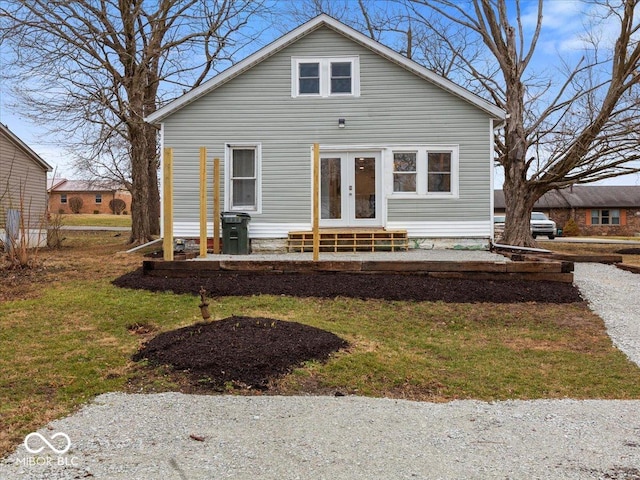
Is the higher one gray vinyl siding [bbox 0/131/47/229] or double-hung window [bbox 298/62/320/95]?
double-hung window [bbox 298/62/320/95]

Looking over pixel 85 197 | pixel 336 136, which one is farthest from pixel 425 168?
pixel 85 197

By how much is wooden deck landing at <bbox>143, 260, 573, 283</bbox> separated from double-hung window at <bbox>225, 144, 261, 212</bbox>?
3111mm

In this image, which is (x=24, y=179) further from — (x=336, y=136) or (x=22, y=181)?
(x=336, y=136)

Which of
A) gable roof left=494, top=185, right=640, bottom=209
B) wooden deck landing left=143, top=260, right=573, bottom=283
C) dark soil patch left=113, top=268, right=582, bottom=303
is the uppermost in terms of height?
gable roof left=494, top=185, right=640, bottom=209

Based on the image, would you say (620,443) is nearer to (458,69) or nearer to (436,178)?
(436,178)

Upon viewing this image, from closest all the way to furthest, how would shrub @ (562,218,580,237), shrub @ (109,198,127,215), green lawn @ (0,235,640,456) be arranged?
green lawn @ (0,235,640,456), shrub @ (562,218,580,237), shrub @ (109,198,127,215)

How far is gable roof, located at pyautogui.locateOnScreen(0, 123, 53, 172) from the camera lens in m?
19.2

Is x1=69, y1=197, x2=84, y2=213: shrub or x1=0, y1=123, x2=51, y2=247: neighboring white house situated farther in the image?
x1=69, y1=197, x2=84, y2=213: shrub

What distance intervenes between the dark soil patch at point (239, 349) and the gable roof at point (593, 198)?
37347 mm

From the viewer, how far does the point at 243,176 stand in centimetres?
1245

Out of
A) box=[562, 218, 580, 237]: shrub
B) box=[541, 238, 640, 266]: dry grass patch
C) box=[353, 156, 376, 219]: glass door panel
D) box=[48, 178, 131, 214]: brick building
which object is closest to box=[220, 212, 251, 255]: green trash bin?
box=[353, 156, 376, 219]: glass door panel

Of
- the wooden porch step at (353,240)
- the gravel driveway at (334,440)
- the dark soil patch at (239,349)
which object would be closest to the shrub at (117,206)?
the wooden porch step at (353,240)

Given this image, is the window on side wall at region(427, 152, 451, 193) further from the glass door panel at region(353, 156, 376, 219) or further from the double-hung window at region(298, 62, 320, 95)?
the double-hung window at region(298, 62, 320, 95)

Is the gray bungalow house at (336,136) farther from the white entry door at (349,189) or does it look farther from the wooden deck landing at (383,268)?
the wooden deck landing at (383,268)
